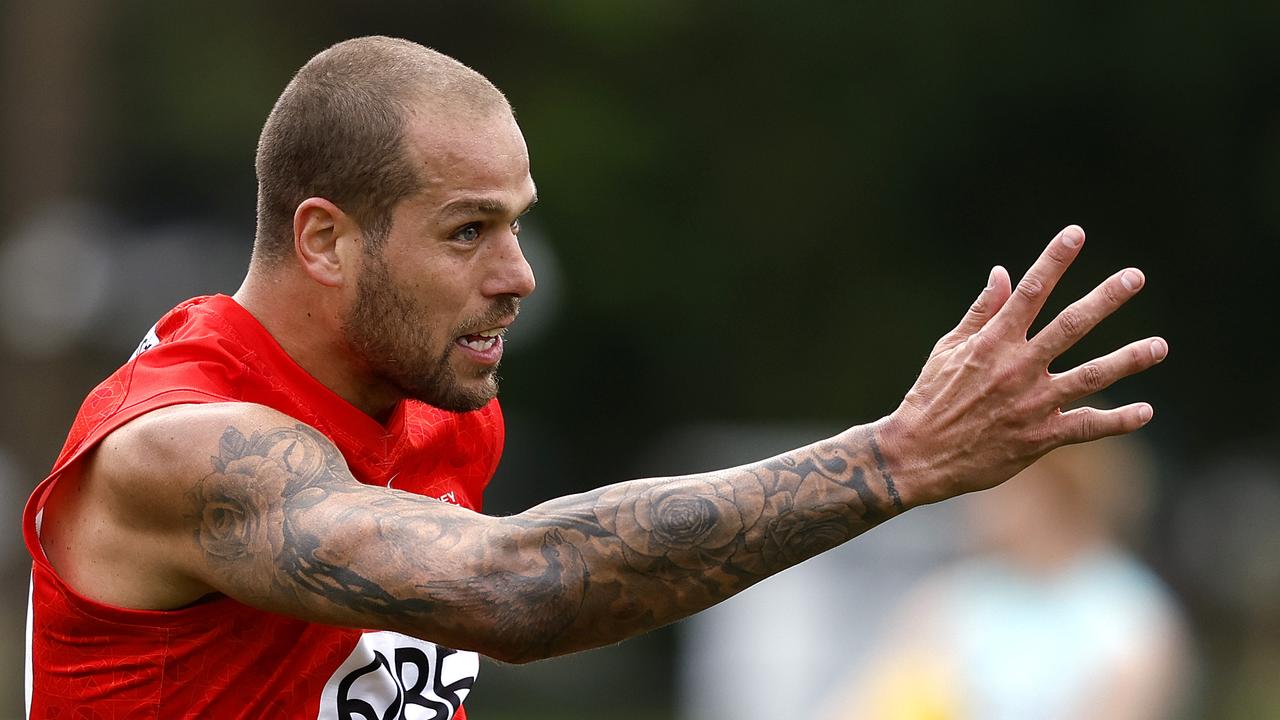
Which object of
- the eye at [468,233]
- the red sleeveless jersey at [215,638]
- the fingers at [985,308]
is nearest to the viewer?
the fingers at [985,308]

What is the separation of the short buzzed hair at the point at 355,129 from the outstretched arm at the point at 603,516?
27.8 inches

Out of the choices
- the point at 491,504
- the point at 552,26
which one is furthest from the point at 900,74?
the point at 491,504

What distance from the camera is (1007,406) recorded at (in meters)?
3.44

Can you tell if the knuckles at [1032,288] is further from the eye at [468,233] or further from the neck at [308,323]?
the neck at [308,323]

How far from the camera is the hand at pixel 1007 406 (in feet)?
11.3

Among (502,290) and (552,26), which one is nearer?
(502,290)

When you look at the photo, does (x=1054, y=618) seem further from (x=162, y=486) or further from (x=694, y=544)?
(x=162, y=486)

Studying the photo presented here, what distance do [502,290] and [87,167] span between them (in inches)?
571

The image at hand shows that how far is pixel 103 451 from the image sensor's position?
142 inches

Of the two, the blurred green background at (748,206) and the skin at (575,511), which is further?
the blurred green background at (748,206)

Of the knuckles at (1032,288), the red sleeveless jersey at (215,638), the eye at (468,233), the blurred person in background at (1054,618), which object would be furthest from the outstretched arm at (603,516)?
the blurred person in background at (1054,618)

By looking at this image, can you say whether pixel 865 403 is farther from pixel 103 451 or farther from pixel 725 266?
pixel 103 451

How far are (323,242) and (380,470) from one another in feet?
1.83

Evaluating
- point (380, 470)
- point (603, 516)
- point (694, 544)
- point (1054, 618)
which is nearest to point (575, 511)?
point (603, 516)
